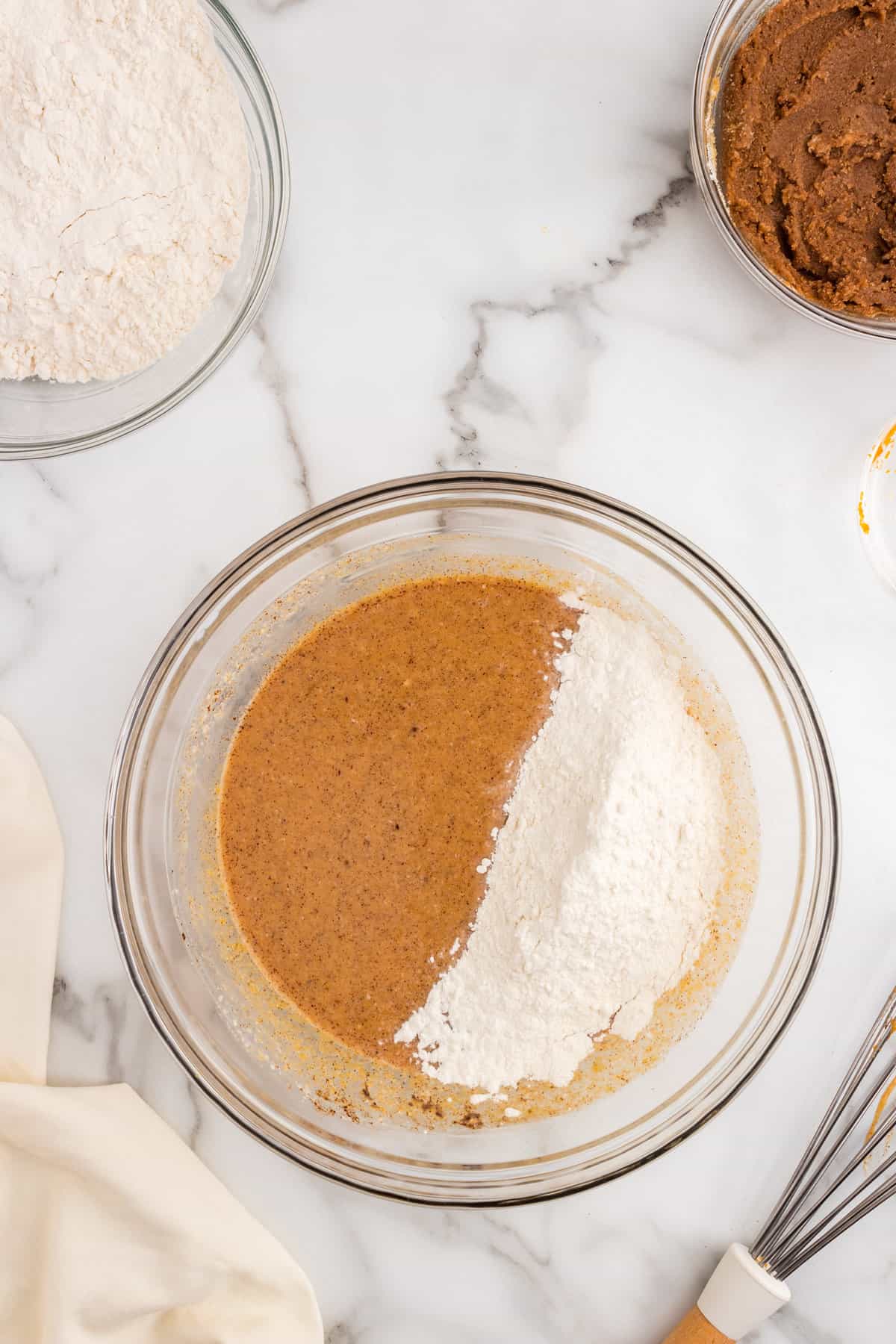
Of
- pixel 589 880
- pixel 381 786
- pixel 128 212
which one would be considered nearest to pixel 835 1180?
pixel 589 880

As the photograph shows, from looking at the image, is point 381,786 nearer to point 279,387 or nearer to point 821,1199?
point 279,387

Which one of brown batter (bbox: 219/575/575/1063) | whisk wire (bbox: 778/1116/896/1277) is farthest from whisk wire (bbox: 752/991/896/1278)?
brown batter (bbox: 219/575/575/1063)

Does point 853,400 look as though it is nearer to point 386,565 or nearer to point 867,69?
point 867,69

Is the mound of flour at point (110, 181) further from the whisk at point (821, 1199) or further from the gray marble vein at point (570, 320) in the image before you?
the whisk at point (821, 1199)

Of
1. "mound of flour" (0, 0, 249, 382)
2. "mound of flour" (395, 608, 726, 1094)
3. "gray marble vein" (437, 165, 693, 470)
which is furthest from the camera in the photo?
"gray marble vein" (437, 165, 693, 470)

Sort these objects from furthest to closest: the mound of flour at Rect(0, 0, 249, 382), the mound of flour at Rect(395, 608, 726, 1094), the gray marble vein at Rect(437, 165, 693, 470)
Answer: the gray marble vein at Rect(437, 165, 693, 470) → the mound of flour at Rect(395, 608, 726, 1094) → the mound of flour at Rect(0, 0, 249, 382)

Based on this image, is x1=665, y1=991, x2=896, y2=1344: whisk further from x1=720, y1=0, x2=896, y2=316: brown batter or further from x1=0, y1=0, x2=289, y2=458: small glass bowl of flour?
x1=0, y1=0, x2=289, y2=458: small glass bowl of flour
